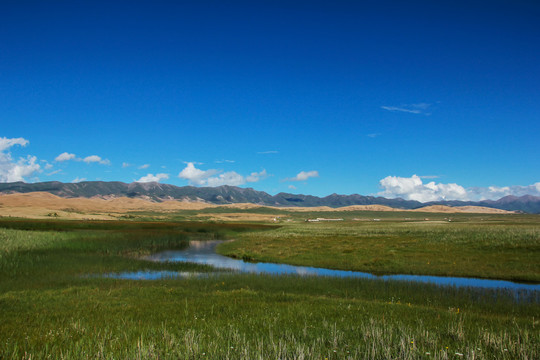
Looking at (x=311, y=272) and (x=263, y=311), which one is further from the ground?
(x=263, y=311)

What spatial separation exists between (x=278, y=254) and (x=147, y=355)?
34.9 meters

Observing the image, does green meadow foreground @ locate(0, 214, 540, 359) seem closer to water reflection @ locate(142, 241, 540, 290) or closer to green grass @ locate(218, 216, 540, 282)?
green grass @ locate(218, 216, 540, 282)

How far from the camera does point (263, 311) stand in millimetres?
14094

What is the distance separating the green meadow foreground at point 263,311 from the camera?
8555mm

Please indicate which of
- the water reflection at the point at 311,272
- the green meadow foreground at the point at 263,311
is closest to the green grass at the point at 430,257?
the green meadow foreground at the point at 263,311

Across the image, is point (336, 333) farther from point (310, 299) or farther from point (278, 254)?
point (278, 254)

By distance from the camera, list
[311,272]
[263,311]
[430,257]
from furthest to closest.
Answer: [430,257] → [311,272] → [263,311]

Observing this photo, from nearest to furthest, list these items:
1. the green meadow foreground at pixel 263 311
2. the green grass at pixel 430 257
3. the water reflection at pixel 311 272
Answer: the green meadow foreground at pixel 263 311 → the water reflection at pixel 311 272 → the green grass at pixel 430 257

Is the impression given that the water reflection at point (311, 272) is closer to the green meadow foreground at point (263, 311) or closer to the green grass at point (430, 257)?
the green grass at point (430, 257)

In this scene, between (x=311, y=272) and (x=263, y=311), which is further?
(x=311, y=272)

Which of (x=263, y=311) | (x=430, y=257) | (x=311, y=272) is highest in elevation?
(x=263, y=311)

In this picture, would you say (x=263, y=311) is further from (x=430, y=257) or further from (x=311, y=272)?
(x=430, y=257)

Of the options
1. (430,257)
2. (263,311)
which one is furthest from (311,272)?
(263,311)

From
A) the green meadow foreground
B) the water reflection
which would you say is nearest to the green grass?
the green meadow foreground
